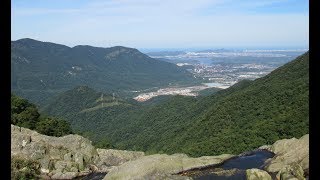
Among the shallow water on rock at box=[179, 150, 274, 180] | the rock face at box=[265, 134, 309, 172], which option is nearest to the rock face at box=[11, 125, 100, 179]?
the shallow water on rock at box=[179, 150, 274, 180]

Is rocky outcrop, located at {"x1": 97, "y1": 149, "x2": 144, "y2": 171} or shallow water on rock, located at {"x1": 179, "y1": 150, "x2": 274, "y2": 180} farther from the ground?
shallow water on rock, located at {"x1": 179, "y1": 150, "x2": 274, "y2": 180}

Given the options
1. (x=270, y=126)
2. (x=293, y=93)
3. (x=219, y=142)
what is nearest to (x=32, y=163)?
(x=219, y=142)

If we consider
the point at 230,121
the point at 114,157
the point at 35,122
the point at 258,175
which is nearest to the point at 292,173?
the point at 258,175

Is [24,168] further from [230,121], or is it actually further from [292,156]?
[230,121]

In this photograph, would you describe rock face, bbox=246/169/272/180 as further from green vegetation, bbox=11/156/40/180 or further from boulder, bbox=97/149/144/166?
green vegetation, bbox=11/156/40/180
